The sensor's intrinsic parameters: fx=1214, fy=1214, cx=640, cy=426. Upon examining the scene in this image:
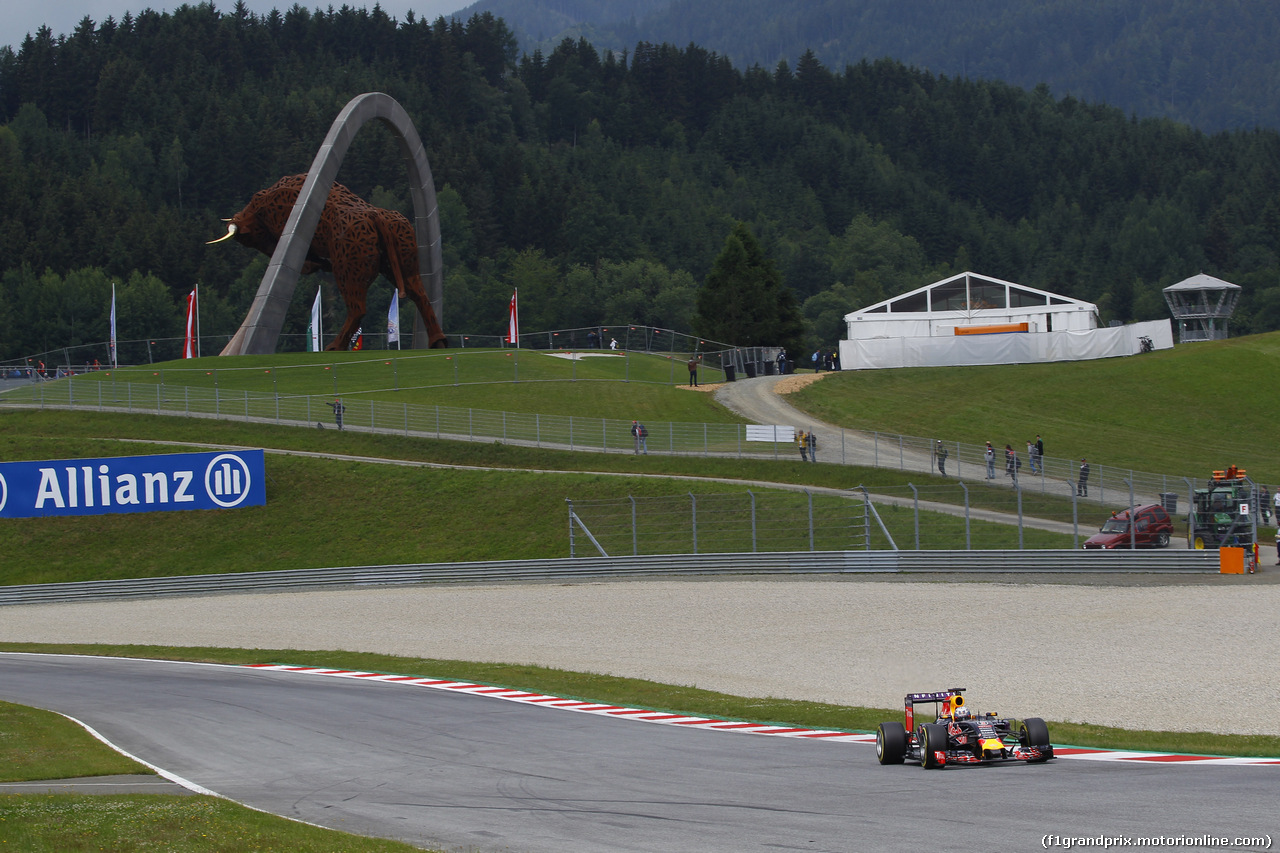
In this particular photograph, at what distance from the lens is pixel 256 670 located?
2377 cm

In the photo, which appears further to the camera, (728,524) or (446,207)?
(446,207)

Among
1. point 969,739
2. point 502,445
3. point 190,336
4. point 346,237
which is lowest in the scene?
point 969,739

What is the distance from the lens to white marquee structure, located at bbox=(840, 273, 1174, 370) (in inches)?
2662

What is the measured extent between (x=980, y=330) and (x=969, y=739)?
63175 millimetres

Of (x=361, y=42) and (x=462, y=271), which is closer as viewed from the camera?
(x=462, y=271)

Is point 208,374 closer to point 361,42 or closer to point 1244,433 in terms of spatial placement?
point 1244,433

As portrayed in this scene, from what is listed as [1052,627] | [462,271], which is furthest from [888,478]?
[462,271]

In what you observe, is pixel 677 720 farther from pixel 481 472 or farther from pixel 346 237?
pixel 346 237

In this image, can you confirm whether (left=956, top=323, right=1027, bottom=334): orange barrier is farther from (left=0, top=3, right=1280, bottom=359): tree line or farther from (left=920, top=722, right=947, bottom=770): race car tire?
(left=920, top=722, right=947, bottom=770): race car tire

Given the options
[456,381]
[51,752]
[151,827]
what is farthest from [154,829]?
[456,381]

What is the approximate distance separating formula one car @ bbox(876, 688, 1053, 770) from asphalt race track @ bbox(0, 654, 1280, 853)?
17 centimetres

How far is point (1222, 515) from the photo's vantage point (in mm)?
33031

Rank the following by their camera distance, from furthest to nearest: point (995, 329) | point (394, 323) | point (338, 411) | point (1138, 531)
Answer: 1. point (995, 329)
2. point (394, 323)
3. point (338, 411)
4. point (1138, 531)

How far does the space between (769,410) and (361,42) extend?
15248 centimetres
